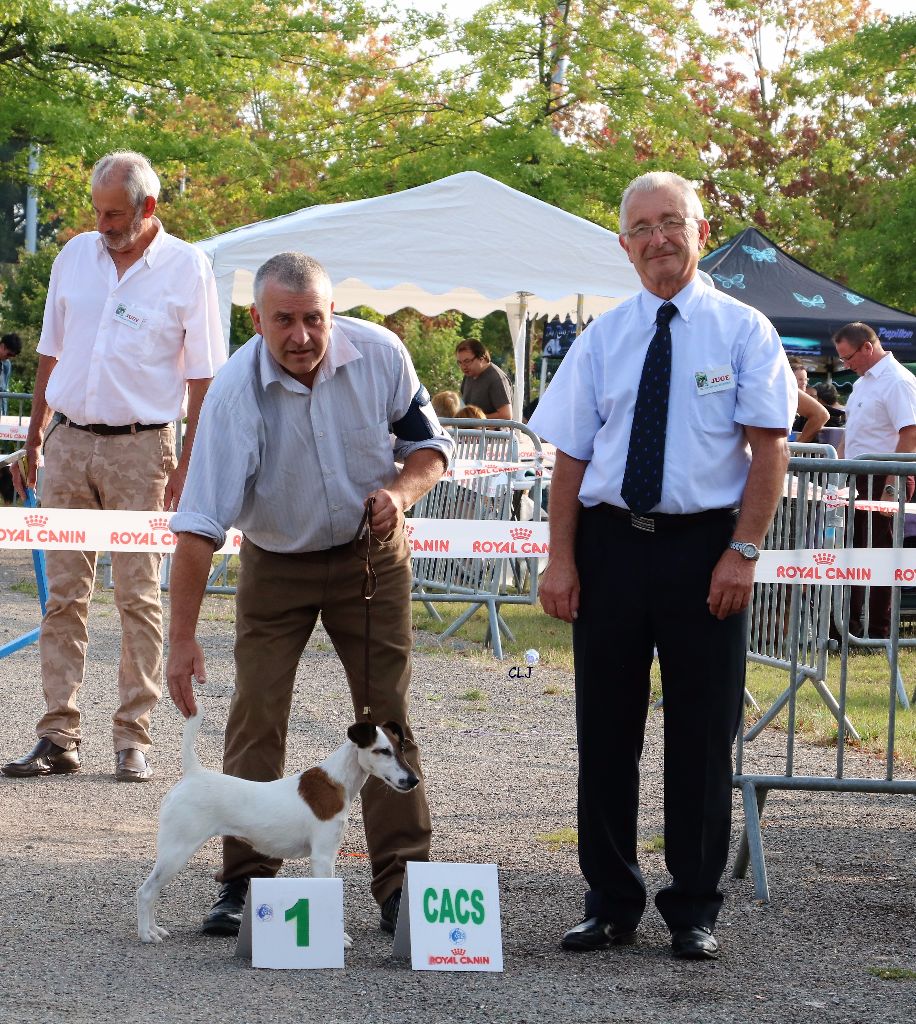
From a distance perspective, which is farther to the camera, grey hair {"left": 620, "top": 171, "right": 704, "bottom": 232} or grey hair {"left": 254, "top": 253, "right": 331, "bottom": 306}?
grey hair {"left": 620, "top": 171, "right": 704, "bottom": 232}

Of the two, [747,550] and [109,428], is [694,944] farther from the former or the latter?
[109,428]

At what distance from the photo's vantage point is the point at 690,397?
402 cm

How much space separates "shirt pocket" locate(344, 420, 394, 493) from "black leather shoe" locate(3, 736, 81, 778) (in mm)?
2539

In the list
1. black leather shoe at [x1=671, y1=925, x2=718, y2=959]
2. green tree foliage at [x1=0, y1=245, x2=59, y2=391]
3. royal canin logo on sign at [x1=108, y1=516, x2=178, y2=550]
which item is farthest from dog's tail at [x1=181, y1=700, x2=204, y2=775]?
green tree foliage at [x1=0, y1=245, x2=59, y2=391]

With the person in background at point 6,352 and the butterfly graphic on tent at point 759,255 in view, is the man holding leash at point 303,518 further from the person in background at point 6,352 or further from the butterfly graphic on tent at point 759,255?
the person in background at point 6,352

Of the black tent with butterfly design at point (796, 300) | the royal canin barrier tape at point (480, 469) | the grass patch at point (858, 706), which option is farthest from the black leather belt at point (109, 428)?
the black tent with butterfly design at point (796, 300)

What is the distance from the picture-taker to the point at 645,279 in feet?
13.8

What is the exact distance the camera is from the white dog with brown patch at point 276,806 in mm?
3959

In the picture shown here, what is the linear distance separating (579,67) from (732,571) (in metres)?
21.0

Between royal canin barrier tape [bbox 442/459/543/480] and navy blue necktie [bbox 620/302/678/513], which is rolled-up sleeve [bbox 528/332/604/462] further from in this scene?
royal canin barrier tape [bbox 442/459/543/480]

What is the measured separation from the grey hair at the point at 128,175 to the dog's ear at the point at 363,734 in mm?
2650

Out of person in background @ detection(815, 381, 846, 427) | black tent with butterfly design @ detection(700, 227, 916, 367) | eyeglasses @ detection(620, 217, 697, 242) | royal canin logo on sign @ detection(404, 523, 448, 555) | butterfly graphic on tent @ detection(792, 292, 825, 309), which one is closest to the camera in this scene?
eyeglasses @ detection(620, 217, 697, 242)

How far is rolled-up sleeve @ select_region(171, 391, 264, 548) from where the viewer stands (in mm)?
3965

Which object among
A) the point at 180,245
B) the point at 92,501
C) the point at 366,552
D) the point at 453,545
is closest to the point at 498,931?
the point at 366,552
